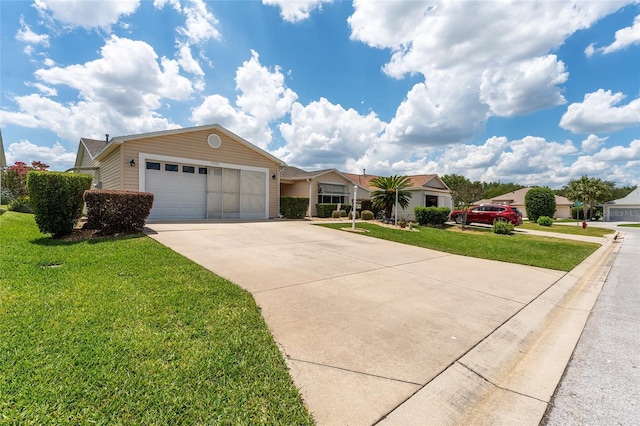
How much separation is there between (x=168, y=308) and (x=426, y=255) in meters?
6.94

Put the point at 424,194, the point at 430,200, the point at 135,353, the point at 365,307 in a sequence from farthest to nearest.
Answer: the point at 430,200 → the point at 424,194 → the point at 365,307 → the point at 135,353

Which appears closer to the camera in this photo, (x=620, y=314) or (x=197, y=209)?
(x=620, y=314)

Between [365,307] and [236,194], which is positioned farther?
[236,194]

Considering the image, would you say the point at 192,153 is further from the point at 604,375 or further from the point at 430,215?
the point at 604,375

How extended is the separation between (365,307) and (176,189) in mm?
11904

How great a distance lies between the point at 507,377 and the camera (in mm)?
2721

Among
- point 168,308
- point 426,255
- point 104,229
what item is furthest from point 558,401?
point 104,229

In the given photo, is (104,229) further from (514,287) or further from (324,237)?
(514,287)

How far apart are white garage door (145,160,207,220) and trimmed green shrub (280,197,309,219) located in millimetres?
4649

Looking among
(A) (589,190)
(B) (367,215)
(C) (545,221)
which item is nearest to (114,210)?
(B) (367,215)

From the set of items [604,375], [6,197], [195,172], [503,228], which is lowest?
[604,375]

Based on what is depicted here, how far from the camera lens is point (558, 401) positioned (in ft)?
7.86

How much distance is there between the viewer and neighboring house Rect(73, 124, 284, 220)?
12156mm

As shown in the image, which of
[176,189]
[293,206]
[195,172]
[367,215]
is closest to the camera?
[176,189]
